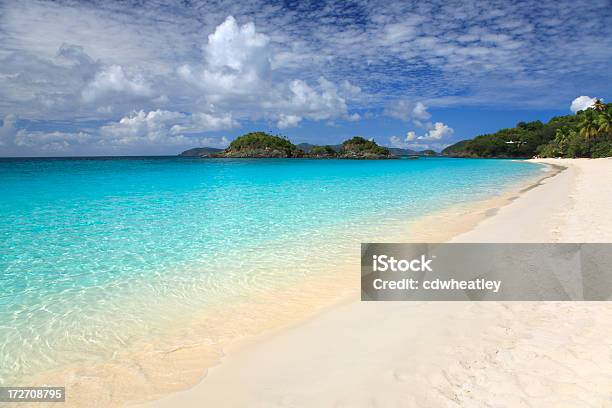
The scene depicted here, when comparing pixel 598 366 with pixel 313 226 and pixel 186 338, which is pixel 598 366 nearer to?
pixel 186 338

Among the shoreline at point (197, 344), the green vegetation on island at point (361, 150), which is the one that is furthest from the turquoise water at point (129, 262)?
the green vegetation on island at point (361, 150)

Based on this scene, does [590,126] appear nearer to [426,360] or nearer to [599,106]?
[599,106]

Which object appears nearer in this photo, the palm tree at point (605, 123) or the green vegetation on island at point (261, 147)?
the palm tree at point (605, 123)

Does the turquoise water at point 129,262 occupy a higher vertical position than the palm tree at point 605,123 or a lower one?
lower

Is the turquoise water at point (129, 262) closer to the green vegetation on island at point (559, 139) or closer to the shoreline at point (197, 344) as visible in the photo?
the shoreline at point (197, 344)

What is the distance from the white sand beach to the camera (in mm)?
3393

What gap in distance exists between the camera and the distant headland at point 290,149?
17388 cm

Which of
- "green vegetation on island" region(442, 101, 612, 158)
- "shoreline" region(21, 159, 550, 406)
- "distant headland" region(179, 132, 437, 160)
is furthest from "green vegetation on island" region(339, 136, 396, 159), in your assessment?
"shoreline" region(21, 159, 550, 406)

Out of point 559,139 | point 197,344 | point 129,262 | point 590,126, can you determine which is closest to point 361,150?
point 559,139

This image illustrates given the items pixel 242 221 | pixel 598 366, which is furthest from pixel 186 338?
pixel 242 221

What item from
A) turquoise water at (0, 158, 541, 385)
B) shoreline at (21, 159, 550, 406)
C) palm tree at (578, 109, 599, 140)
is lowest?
shoreline at (21, 159, 550, 406)

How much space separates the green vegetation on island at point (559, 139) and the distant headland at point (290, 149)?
54.8 m

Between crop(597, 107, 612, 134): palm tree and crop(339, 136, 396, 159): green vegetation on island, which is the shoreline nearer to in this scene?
crop(597, 107, 612, 134): palm tree

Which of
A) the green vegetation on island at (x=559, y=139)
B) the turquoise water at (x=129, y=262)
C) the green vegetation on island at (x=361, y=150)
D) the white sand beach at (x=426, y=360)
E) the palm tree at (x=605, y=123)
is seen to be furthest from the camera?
the green vegetation on island at (x=361, y=150)
